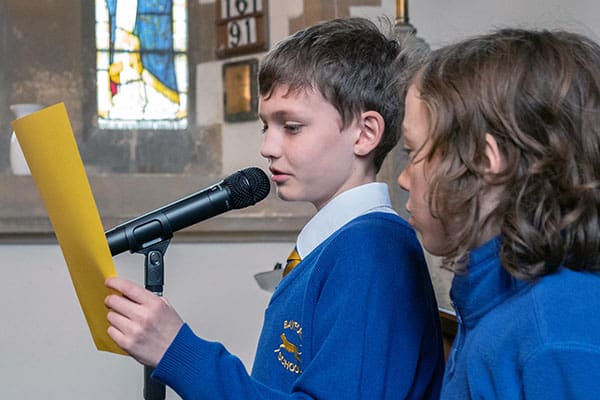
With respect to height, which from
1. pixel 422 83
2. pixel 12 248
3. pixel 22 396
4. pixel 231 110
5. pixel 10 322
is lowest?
pixel 22 396

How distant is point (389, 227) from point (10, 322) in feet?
9.01

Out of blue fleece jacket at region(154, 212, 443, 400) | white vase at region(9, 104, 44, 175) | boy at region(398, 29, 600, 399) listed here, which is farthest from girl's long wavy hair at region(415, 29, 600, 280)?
white vase at region(9, 104, 44, 175)

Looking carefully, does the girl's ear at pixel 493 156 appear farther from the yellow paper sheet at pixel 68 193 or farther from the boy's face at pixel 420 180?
the yellow paper sheet at pixel 68 193

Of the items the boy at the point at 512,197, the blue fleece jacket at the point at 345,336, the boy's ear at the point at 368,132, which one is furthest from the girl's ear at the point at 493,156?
A: the boy's ear at the point at 368,132

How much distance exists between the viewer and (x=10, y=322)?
3.74 m

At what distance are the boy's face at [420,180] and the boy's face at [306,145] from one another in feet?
0.90

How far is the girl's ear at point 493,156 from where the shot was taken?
39.8 inches

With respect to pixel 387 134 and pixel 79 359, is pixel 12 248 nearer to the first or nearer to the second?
pixel 79 359

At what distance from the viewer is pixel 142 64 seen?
13.5 ft

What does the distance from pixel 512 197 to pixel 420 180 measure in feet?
0.35

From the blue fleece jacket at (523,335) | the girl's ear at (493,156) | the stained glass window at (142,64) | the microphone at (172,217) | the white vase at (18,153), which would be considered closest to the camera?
the blue fleece jacket at (523,335)

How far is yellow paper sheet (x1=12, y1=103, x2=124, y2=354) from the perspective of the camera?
112 cm

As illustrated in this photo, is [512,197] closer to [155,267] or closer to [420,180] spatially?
[420,180]

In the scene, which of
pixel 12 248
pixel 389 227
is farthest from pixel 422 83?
pixel 12 248
